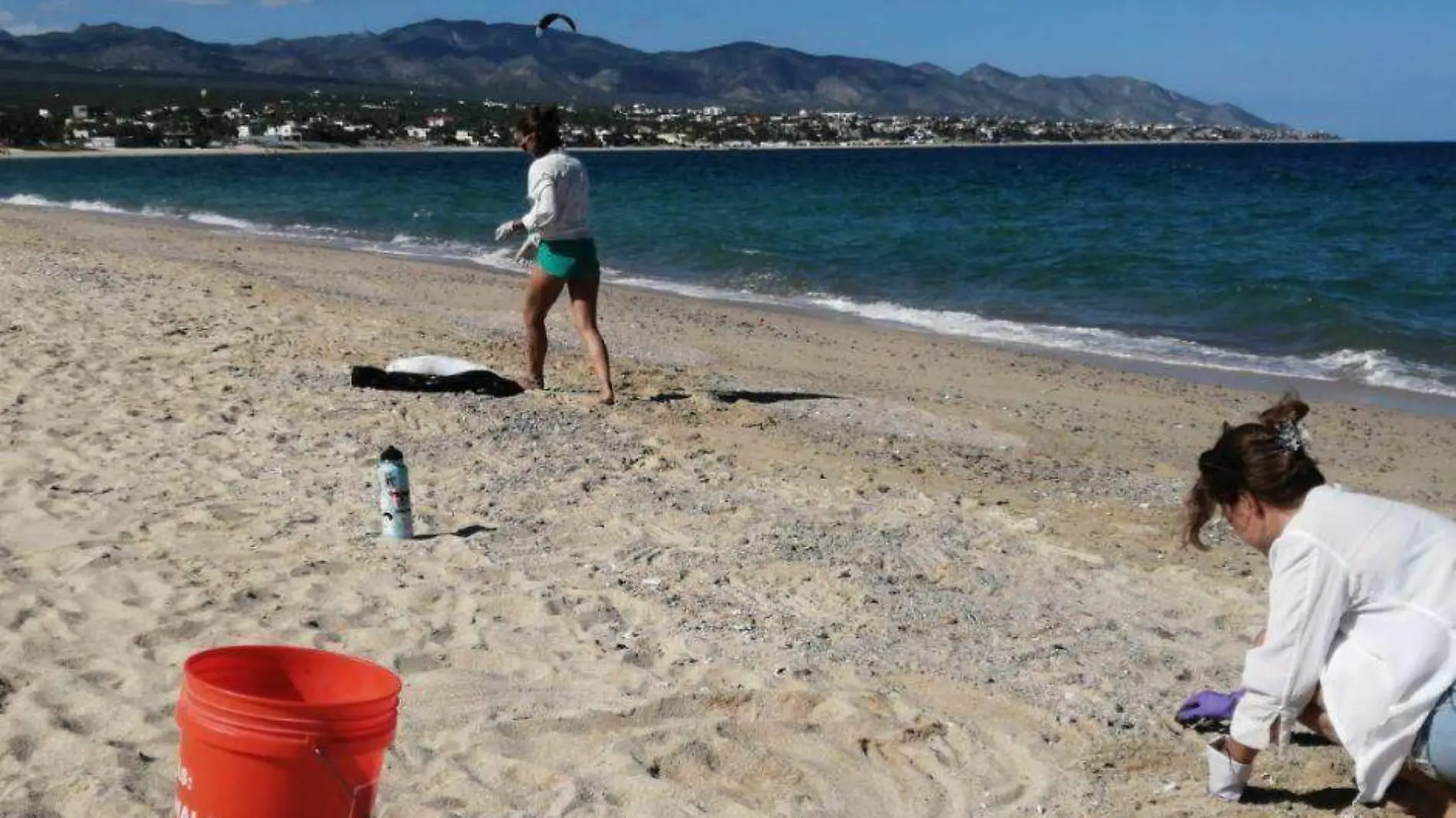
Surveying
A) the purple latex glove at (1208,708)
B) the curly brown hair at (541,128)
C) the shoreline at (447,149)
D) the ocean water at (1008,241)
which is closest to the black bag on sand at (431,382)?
the curly brown hair at (541,128)

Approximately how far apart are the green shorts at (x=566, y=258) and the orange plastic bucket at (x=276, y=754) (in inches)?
234

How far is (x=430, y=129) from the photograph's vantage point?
4227 inches

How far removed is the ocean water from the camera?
15977 mm

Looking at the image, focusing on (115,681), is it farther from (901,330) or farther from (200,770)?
(901,330)

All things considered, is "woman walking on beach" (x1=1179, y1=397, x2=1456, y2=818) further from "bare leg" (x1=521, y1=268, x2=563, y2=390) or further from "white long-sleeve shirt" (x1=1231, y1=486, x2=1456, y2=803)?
"bare leg" (x1=521, y1=268, x2=563, y2=390)

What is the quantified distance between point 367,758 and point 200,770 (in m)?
0.32

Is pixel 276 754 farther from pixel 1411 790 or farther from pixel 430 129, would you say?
pixel 430 129

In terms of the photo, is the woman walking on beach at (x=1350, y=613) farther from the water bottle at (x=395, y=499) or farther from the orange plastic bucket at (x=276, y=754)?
the water bottle at (x=395, y=499)

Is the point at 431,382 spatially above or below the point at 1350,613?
below

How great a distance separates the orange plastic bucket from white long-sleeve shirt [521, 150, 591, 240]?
229 inches

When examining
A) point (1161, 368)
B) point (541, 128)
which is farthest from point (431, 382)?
point (1161, 368)

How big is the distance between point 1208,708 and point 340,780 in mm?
2642

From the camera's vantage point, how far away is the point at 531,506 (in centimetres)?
680

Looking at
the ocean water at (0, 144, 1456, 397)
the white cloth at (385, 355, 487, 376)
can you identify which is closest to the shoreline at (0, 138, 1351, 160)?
the ocean water at (0, 144, 1456, 397)
